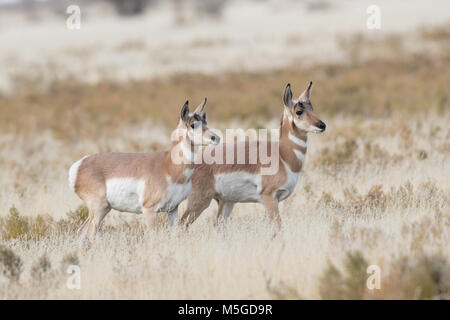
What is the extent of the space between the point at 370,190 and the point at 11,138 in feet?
34.6

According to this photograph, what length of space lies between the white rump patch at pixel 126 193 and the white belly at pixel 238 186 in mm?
999

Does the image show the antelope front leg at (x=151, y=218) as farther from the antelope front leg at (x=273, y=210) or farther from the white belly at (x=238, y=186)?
the antelope front leg at (x=273, y=210)

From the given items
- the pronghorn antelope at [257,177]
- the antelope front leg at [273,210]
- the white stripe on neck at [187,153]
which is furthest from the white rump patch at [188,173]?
the antelope front leg at [273,210]

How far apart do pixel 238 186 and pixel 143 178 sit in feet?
3.93

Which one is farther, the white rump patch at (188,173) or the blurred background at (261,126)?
the white rump patch at (188,173)

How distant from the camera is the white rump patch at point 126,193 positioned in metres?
6.93

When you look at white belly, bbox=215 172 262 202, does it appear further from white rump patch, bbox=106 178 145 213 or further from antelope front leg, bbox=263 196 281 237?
white rump patch, bbox=106 178 145 213

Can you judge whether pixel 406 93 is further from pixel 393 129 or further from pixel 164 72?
pixel 164 72

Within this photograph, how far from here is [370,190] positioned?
8.79 metres

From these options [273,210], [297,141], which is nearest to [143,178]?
[273,210]

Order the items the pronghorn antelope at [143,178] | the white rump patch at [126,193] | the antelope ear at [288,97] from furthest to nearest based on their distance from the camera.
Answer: the antelope ear at [288,97] → the white rump patch at [126,193] → the pronghorn antelope at [143,178]

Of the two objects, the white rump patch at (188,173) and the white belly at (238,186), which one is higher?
the white rump patch at (188,173)

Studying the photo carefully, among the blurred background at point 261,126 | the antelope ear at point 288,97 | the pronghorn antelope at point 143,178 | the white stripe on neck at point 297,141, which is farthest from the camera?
the white stripe on neck at point 297,141
